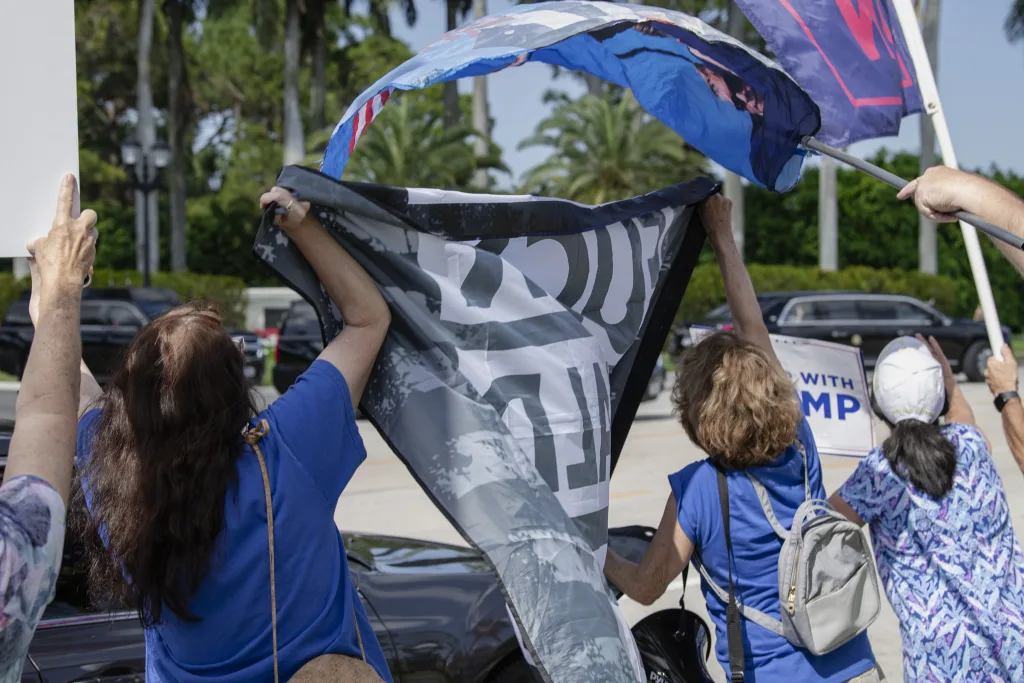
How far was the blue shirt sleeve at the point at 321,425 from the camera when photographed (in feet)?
6.87

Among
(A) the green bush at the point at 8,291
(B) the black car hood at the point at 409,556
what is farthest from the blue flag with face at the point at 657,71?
(A) the green bush at the point at 8,291

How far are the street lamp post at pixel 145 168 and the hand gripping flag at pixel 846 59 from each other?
19.2 meters

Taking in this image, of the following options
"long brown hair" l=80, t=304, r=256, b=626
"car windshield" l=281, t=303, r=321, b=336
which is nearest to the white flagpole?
"long brown hair" l=80, t=304, r=256, b=626

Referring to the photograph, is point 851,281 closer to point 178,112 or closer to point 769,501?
point 178,112

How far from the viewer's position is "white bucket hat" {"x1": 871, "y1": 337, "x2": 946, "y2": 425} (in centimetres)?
304

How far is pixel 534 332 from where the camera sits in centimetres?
260

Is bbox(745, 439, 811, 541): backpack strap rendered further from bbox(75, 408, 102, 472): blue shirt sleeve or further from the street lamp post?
the street lamp post

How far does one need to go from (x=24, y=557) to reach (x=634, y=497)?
8374 millimetres

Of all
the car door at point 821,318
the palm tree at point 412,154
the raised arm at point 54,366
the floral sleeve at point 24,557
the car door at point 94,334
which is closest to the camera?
the floral sleeve at point 24,557

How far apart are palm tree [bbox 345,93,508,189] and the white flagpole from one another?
92.3 ft

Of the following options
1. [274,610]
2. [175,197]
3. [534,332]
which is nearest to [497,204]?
[534,332]

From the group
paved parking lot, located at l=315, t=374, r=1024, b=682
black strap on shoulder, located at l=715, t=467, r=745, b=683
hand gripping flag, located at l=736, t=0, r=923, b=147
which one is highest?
hand gripping flag, located at l=736, t=0, r=923, b=147

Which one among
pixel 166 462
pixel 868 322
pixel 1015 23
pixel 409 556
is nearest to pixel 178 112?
pixel 868 322

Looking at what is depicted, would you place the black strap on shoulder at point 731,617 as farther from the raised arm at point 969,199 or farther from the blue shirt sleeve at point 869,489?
the raised arm at point 969,199
